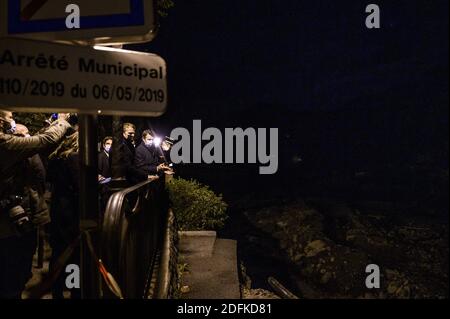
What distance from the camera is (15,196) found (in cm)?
396

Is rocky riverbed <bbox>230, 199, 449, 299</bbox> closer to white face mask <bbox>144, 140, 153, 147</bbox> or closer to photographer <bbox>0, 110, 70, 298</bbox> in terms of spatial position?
white face mask <bbox>144, 140, 153, 147</bbox>

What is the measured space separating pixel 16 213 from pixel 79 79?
1.96 metres

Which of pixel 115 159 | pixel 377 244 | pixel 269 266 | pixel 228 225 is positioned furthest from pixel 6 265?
pixel 228 225

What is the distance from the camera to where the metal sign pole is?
2512mm

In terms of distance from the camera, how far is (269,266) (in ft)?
93.8

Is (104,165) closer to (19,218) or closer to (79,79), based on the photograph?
(19,218)

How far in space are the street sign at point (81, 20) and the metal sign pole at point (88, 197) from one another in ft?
1.54

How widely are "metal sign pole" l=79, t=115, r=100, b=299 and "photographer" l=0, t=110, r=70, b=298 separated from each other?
1183mm

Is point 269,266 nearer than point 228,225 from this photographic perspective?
Yes

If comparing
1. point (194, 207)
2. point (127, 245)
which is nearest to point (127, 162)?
point (194, 207)

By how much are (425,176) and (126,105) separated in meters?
83.8

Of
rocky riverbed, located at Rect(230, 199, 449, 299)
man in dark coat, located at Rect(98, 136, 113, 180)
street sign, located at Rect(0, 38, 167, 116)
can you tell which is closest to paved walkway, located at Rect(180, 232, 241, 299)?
man in dark coat, located at Rect(98, 136, 113, 180)

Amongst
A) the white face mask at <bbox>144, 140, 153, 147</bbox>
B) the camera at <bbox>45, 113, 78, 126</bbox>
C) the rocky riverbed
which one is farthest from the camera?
the rocky riverbed
